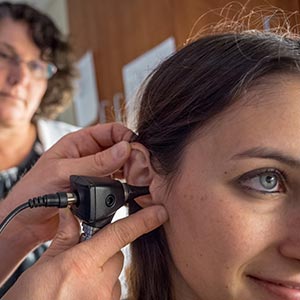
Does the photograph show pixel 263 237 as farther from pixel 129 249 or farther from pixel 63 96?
pixel 63 96

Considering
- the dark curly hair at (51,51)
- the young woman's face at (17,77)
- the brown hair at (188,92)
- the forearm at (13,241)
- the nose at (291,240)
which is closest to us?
the nose at (291,240)

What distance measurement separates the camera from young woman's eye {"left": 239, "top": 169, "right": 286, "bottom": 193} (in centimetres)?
91

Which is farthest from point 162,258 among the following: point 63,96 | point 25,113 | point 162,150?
point 63,96

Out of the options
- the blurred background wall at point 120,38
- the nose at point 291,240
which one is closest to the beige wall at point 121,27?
the blurred background wall at point 120,38

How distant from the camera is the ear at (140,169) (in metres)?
1.04

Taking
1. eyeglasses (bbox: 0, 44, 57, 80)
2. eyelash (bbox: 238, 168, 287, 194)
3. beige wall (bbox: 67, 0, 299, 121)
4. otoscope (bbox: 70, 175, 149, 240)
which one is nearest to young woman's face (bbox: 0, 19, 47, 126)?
eyeglasses (bbox: 0, 44, 57, 80)

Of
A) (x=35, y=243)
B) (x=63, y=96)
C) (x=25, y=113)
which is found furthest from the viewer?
(x=63, y=96)

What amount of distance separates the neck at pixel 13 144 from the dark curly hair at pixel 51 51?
204 mm

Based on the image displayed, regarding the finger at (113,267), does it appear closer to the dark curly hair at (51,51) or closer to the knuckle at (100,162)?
the knuckle at (100,162)

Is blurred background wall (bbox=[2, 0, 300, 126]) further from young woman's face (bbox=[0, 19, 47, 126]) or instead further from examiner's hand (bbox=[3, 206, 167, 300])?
examiner's hand (bbox=[3, 206, 167, 300])

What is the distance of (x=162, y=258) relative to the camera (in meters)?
1.08

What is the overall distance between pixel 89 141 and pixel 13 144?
2.15 ft

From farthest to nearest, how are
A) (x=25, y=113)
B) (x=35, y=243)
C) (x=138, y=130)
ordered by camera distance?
(x=25, y=113) → (x=35, y=243) → (x=138, y=130)

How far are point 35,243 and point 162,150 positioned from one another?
0.41 meters
